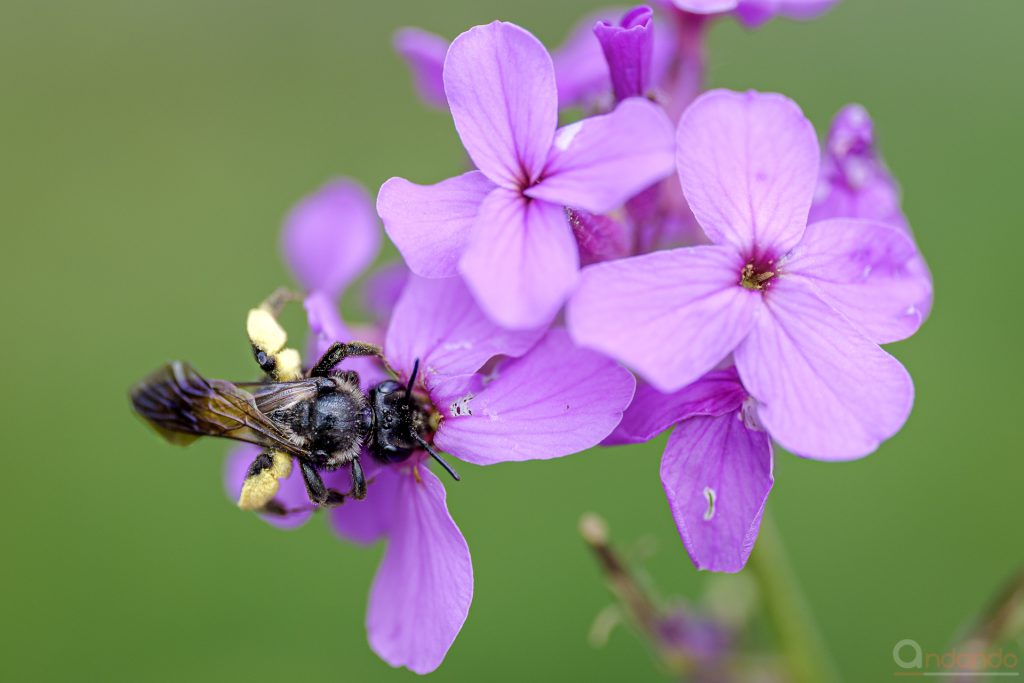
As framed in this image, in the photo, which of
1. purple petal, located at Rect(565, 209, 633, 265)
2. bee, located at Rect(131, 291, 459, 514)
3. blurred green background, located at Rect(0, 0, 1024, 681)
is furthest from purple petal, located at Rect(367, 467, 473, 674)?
blurred green background, located at Rect(0, 0, 1024, 681)

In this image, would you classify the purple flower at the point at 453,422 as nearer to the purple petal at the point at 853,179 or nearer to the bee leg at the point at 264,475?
the bee leg at the point at 264,475

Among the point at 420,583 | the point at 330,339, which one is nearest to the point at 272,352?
the point at 330,339

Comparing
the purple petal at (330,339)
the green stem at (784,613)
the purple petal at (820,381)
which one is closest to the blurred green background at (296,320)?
the green stem at (784,613)

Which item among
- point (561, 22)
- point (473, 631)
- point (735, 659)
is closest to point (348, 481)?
point (735, 659)

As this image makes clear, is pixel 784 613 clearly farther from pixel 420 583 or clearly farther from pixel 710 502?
pixel 420 583

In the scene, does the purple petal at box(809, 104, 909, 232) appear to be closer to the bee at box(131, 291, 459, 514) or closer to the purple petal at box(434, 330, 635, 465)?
the purple petal at box(434, 330, 635, 465)

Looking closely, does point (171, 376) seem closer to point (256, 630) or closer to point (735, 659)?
point (735, 659)

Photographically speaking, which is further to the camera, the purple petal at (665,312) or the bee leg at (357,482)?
the bee leg at (357,482)
